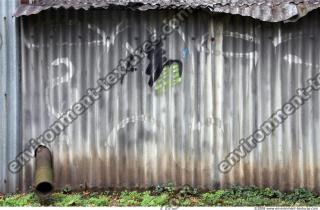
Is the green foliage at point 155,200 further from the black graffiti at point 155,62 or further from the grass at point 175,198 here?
the black graffiti at point 155,62

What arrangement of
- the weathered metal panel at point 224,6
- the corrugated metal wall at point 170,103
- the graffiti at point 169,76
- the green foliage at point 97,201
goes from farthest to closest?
the graffiti at point 169,76
the corrugated metal wall at point 170,103
the green foliage at point 97,201
the weathered metal panel at point 224,6

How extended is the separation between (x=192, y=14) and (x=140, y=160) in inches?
95.9

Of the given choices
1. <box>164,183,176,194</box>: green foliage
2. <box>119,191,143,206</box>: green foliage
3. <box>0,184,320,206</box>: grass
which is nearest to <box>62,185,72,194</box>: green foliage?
<box>0,184,320,206</box>: grass

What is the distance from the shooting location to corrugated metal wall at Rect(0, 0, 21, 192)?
8125mm

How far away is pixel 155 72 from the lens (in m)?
8.17

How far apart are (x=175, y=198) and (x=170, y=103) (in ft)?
4.85

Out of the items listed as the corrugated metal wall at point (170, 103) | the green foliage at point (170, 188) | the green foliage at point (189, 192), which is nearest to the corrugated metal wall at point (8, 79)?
the corrugated metal wall at point (170, 103)

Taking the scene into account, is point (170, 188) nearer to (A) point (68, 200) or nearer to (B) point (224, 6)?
(A) point (68, 200)

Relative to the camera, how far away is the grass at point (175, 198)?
25.3 feet

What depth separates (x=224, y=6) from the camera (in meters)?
7.78

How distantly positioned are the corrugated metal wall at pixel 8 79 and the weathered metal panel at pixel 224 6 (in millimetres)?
332

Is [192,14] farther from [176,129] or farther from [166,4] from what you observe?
[176,129]

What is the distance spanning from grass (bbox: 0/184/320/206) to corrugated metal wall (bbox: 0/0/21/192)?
94 cm

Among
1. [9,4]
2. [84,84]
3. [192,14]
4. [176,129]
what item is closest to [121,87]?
[84,84]
